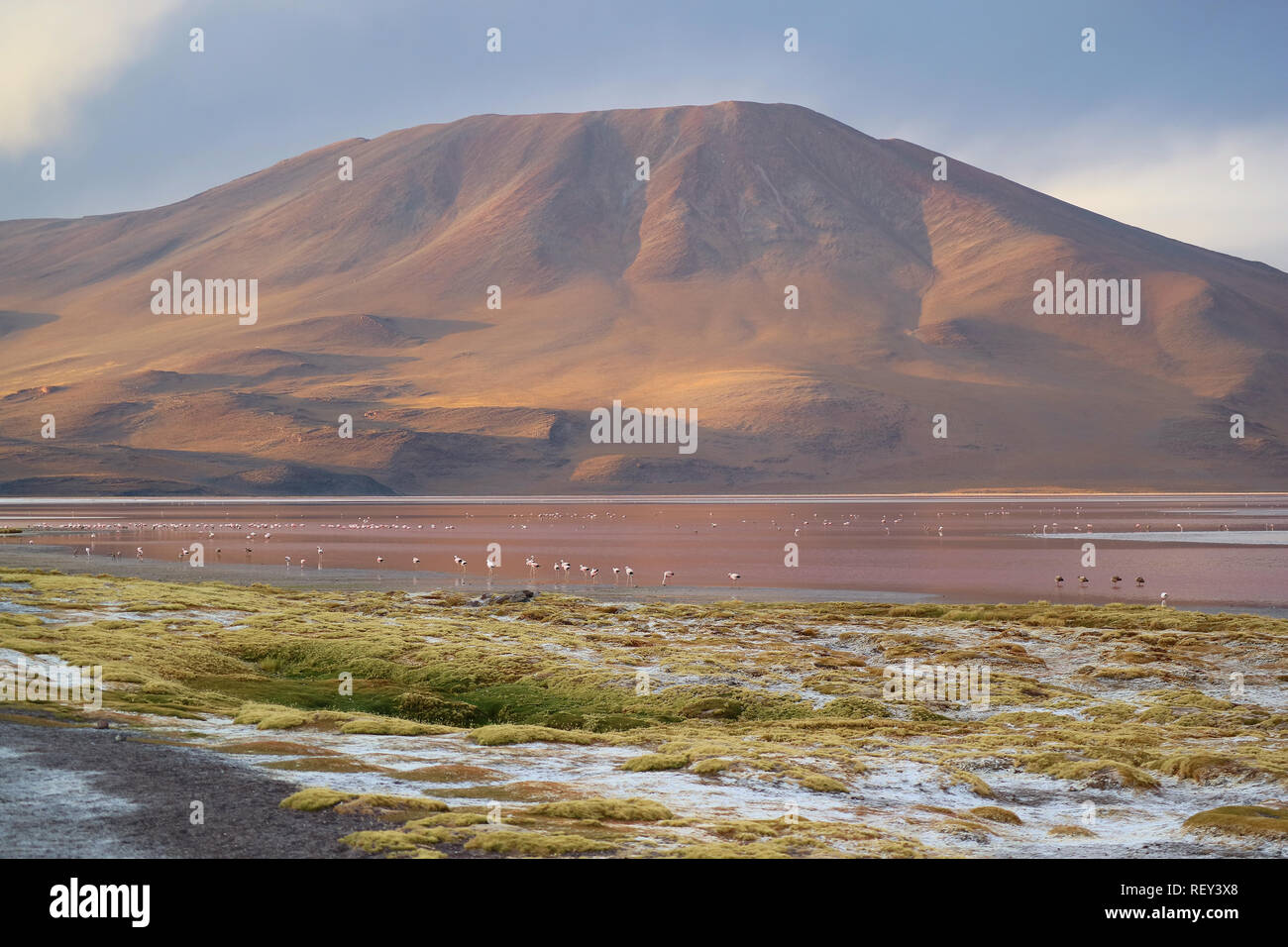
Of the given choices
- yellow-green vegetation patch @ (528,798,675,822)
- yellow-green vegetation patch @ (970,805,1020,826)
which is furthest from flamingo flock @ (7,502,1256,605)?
yellow-green vegetation patch @ (528,798,675,822)

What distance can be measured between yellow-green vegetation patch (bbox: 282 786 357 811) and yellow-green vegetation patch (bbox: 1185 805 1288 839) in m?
11.6

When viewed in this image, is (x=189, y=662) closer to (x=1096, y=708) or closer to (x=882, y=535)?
(x=1096, y=708)

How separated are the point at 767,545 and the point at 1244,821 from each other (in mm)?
65345

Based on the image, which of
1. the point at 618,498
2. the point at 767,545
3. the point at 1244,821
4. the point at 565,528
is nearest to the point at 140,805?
the point at 1244,821

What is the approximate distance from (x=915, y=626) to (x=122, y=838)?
1221 inches

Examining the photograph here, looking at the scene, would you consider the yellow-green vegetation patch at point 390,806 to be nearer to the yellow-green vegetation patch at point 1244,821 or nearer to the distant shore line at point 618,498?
the yellow-green vegetation patch at point 1244,821

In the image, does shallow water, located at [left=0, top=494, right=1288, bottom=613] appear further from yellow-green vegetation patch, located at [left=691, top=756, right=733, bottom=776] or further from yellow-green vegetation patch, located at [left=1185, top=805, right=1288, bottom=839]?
yellow-green vegetation patch, located at [left=691, top=756, right=733, bottom=776]

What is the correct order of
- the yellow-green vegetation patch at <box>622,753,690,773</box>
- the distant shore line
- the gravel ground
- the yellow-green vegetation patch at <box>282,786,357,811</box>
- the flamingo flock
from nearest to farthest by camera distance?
1. the gravel ground
2. the yellow-green vegetation patch at <box>282,786,357,811</box>
3. the yellow-green vegetation patch at <box>622,753,690,773</box>
4. the flamingo flock
5. the distant shore line

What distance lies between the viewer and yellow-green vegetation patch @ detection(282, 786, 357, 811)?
15.2 m

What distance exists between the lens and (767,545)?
268ft

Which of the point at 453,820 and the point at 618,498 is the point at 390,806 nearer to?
the point at 453,820
